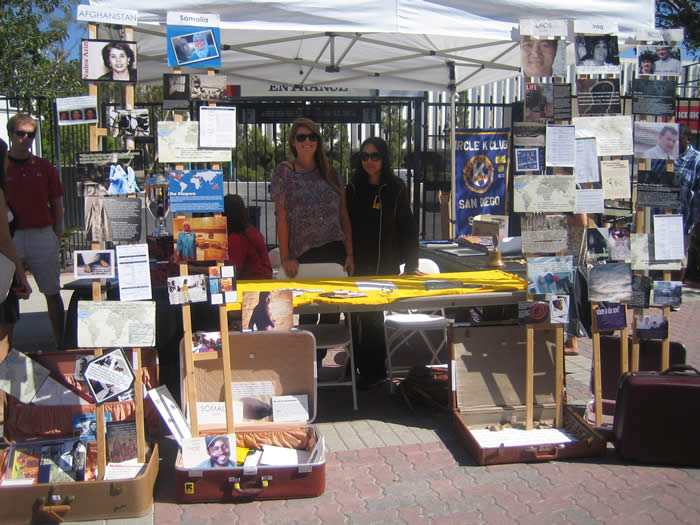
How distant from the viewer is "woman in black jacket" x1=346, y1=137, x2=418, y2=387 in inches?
180

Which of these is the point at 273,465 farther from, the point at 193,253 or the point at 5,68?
the point at 5,68

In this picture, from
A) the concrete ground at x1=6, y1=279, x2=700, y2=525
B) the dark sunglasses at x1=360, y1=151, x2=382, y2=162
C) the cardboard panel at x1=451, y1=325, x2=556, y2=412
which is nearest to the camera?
the concrete ground at x1=6, y1=279, x2=700, y2=525

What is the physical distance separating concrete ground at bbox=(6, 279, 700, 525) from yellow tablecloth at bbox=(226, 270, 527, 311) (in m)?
0.84

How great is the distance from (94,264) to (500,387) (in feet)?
7.69

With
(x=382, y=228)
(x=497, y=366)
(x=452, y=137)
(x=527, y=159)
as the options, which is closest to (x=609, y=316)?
(x=497, y=366)

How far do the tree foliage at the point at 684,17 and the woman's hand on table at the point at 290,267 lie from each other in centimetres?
735

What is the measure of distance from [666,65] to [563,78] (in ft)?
1.93

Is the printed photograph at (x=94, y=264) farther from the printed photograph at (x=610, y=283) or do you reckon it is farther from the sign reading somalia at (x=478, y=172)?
the sign reading somalia at (x=478, y=172)

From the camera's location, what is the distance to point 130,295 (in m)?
3.00

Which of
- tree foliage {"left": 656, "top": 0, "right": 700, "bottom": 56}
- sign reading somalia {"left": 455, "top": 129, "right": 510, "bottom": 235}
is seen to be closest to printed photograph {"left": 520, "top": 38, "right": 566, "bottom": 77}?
sign reading somalia {"left": 455, "top": 129, "right": 510, "bottom": 235}

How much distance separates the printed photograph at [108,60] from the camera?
9.66ft

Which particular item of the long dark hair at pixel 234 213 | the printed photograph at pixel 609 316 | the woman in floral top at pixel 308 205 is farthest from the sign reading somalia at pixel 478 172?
the printed photograph at pixel 609 316

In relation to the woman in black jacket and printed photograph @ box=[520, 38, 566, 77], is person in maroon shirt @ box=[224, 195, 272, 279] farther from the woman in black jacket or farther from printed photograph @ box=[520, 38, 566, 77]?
printed photograph @ box=[520, 38, 566, 77]

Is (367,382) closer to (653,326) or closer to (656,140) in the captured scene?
(653,326)
